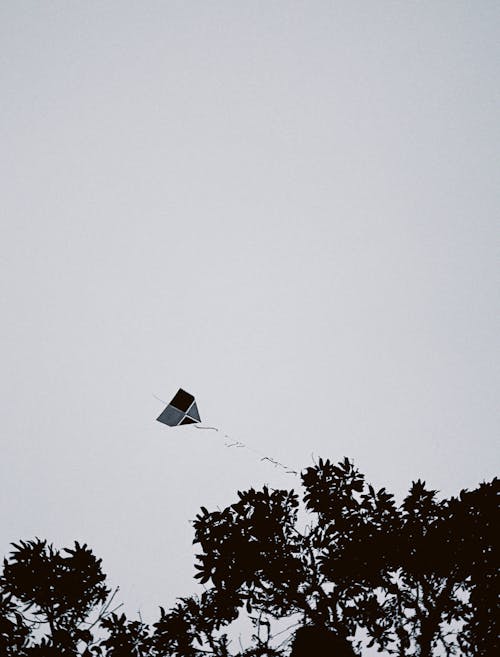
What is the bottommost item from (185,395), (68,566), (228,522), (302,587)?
(68,566)

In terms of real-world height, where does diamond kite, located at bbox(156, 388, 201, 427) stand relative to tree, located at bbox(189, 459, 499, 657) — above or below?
above

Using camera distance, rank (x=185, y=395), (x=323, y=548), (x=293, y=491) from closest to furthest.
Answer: (x=323, y=548), (x=293, y=491), (x=185, y=395)

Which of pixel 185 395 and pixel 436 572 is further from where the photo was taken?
pixel 185 395

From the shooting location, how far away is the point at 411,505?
9.17 metres

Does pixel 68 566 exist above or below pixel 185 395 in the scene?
below

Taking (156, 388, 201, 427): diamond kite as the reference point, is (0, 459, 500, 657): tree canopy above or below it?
below

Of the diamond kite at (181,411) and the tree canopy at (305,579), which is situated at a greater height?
the diamond kite at (181,411)

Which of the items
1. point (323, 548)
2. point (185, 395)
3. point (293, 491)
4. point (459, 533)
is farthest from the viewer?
point (185, 395)

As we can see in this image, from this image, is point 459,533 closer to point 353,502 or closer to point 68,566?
point 353,502

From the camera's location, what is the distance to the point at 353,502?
927 centimetres

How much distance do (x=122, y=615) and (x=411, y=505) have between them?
684 cm

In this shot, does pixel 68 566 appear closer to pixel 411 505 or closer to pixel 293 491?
pixel 293 491

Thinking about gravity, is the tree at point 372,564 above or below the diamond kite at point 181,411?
below

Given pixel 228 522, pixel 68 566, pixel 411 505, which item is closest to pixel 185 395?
pixel 228 522
